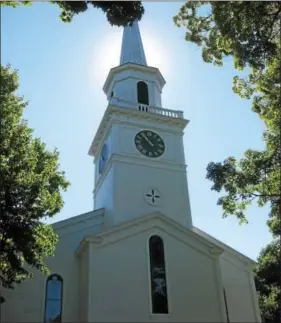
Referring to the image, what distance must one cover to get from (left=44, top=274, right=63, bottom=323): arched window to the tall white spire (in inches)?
677

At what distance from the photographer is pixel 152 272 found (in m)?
18.4

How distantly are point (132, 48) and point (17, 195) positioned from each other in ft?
68.9

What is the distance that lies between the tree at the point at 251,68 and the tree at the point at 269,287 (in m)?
15.9

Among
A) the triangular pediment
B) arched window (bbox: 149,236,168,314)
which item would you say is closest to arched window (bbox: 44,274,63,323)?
the triangular pediment

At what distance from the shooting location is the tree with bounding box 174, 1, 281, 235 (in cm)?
1115

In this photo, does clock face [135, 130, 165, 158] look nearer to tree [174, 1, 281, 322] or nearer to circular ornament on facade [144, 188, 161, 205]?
circular ornament on facade [144, 188, 161, 205]

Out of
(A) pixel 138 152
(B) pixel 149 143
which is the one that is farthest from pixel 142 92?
(A) pixel 138 152

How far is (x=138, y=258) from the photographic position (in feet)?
60.8

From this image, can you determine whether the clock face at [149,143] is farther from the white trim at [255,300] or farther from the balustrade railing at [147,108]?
the white trim at [255,300]

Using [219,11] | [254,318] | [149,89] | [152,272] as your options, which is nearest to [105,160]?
[149,89]

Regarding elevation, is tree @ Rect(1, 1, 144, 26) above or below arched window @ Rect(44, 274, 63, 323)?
above

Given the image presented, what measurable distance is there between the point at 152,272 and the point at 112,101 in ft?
41.3

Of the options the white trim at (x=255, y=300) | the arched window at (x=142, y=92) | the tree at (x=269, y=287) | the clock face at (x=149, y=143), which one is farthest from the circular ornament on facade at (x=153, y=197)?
the tree at (x=269, y=287)

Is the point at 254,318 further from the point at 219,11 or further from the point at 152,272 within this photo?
the point at 219,11
